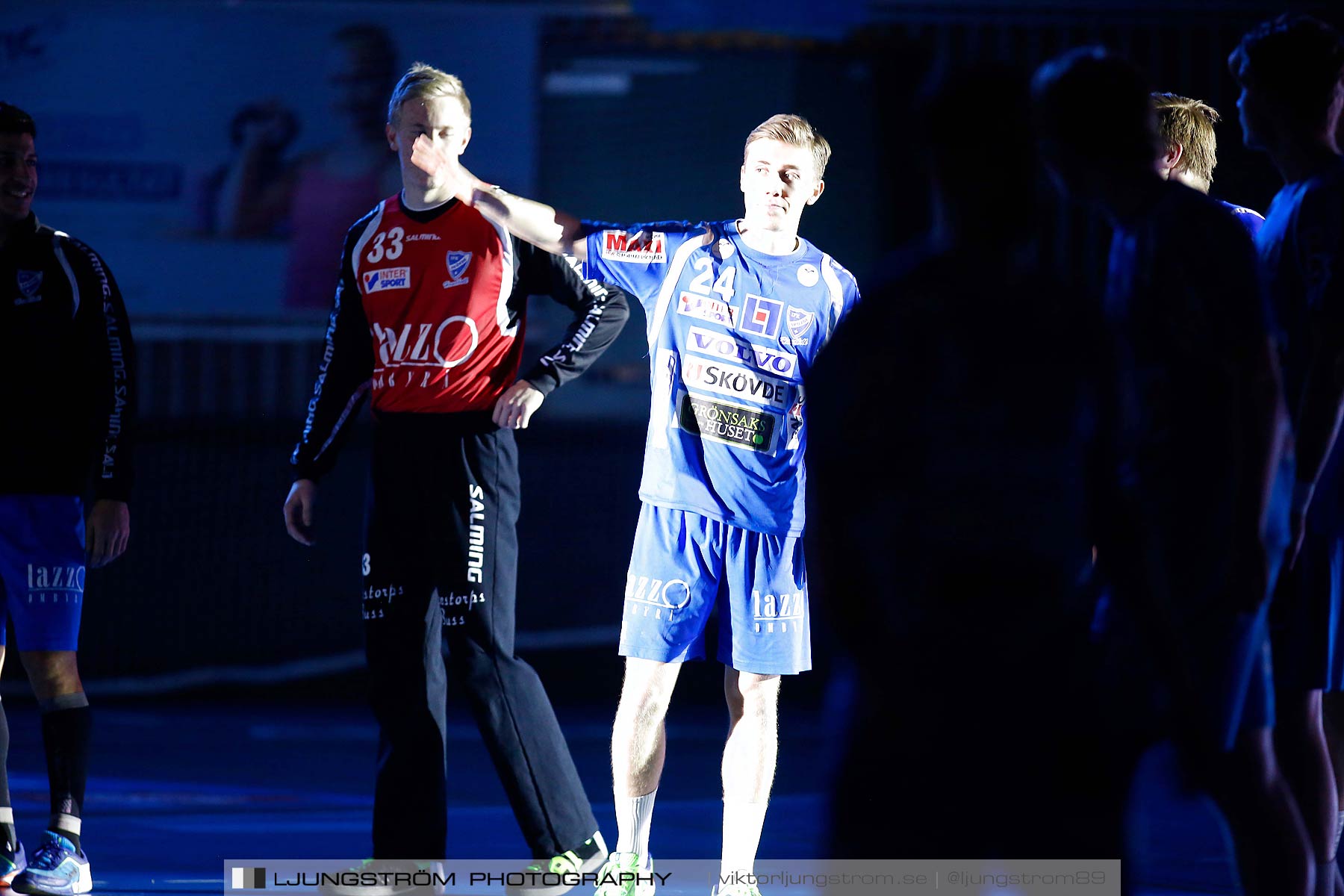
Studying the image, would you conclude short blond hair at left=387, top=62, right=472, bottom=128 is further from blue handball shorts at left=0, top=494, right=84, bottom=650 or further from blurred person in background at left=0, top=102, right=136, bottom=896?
blue handball shorts at left=0, top=494, right=84, bottom=650

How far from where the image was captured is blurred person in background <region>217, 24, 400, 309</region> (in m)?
8.95

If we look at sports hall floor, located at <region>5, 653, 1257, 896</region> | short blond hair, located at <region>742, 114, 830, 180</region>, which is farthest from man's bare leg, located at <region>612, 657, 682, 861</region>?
short blond hair, located at <region>742, 114, 830, 180</region>

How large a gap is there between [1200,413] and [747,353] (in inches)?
53.9

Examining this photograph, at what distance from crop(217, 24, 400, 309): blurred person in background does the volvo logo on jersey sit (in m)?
5.09

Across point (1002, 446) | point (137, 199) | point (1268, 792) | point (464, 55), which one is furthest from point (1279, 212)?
point (137, 199)

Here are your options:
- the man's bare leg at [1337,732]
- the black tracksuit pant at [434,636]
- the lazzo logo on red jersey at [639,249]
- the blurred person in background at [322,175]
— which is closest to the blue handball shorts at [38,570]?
the black tracksuit pant at [434,636]

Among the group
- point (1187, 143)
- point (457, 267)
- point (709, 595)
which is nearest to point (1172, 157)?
point (1187, 143)

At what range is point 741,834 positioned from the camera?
3904mm

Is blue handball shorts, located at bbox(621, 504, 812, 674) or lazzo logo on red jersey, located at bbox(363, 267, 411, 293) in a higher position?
lazzo logo on red jersey, located at bbox(363, 267, 411, 293)

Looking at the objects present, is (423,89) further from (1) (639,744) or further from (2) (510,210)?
(1) (639,744)

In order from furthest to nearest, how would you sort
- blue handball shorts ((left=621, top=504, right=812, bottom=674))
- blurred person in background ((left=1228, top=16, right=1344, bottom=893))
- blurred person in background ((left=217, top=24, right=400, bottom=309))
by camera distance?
blurred person in background ((left=217, top=24, right=400, bottom=309))
blue handball shorts ((left=621, top=504, right=812, bottom=674))
blurred person in background ((left=1228, top=16, right=1344, bottom=893))

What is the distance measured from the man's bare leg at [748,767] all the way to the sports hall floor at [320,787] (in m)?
0.44

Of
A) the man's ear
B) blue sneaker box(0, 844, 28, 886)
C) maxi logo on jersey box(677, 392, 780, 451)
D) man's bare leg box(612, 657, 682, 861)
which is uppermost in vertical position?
the man's ear

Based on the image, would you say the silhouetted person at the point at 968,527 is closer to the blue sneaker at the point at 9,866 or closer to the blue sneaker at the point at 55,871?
the blue sneaker at the point at 55,871
